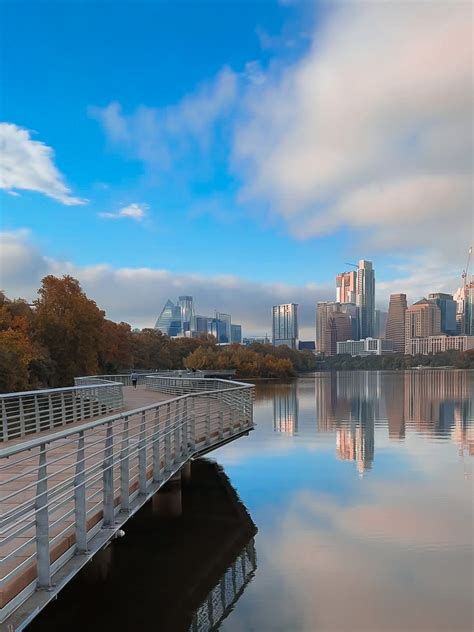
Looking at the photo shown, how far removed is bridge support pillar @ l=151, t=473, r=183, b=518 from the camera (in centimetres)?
1188

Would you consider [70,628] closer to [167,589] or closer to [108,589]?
[108,589]

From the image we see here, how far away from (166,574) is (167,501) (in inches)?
108

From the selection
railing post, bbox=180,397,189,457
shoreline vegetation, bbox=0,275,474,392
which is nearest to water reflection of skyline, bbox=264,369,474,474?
railing post, bbox=180,397,189,457

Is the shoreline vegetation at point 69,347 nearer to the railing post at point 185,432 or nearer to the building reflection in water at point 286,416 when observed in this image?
the building reflection in water at point 286,416

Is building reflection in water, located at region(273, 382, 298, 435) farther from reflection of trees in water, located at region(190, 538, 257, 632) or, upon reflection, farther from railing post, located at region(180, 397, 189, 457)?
reflection of trees in water, located at region(190, 538, 257, 632)

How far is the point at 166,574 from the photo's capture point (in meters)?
9.16

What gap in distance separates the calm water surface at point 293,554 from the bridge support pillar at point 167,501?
1.1 inches

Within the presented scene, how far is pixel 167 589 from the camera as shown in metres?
8.58

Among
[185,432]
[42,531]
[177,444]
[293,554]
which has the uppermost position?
[42,531]

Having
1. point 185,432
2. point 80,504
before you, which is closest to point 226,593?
point 185,432

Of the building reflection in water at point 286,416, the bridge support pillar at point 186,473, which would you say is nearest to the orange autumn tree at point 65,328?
the building reflection in water at point 286,416

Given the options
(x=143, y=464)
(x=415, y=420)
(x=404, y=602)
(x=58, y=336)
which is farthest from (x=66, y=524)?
(x=58, y=336)

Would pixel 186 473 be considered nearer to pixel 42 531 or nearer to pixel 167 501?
pixel 167 501

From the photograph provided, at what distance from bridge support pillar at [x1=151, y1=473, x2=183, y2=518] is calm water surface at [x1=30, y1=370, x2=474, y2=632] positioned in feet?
0.10
